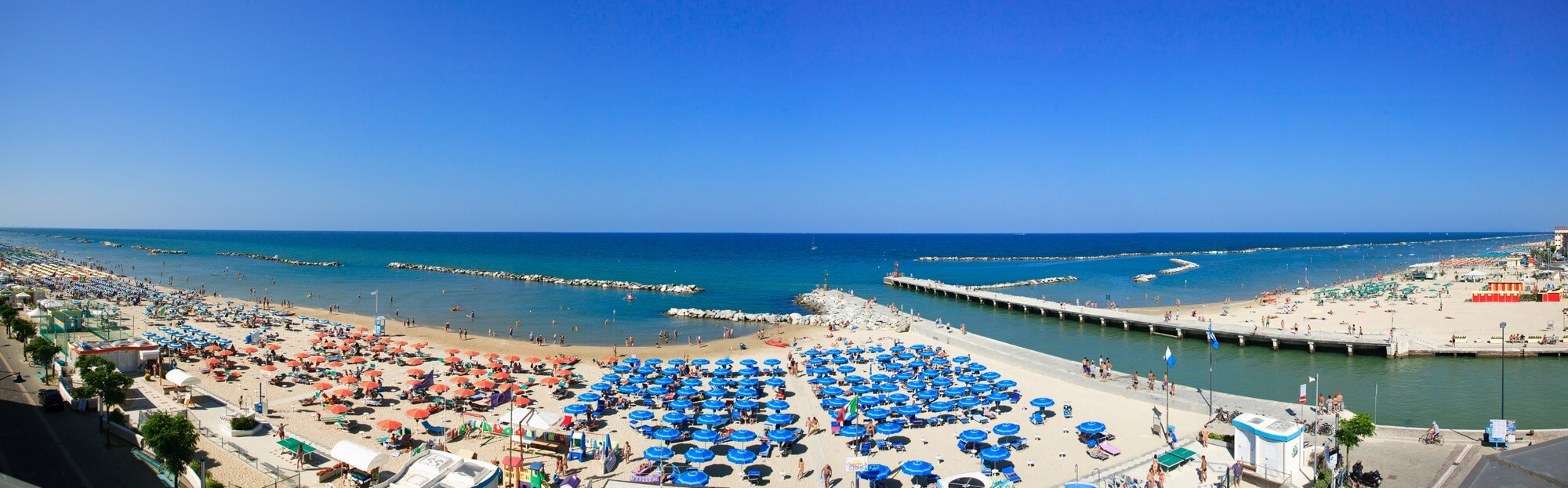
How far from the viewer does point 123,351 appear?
33844 millimetres

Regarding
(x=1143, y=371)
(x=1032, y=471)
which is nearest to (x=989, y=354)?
(x=1143, y=371)

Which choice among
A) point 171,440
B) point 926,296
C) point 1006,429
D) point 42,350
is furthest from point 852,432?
point 926,296

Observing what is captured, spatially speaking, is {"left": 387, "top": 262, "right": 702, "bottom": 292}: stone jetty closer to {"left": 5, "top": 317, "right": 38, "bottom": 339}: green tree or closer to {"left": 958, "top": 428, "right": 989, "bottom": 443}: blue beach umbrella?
{"left": 5, "top": 317, "right": 38, "bottom": 339}: green tree

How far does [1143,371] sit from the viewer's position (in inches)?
1673

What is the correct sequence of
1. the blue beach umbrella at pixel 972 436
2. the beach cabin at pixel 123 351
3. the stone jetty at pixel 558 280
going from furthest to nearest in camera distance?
the stone jetty at pixel 558 280
the beach cabin at pixel 123 351
the blue beach umbrella at pixel 972 436

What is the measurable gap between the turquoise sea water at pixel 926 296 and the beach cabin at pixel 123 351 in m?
23.0

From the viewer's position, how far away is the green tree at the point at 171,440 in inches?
760

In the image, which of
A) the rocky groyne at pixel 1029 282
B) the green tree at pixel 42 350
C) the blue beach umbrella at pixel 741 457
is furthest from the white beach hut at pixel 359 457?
the rocky groyne at pixel 1029 282

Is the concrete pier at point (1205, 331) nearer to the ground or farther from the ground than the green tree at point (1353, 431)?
nearer to the ground

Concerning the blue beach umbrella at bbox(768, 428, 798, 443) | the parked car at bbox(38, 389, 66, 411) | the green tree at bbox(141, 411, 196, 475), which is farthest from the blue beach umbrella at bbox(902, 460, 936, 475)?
the parked car at bbox(38, 389, 66, 411)

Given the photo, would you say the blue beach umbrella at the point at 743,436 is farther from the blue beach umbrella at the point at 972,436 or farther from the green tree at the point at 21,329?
the green tree at the point at 21,329

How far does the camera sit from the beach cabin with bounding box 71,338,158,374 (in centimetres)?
3297

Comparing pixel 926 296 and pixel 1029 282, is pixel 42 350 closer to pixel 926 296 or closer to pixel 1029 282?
pixel 926 296

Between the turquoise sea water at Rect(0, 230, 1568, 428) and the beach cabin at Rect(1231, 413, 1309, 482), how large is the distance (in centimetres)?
1438
